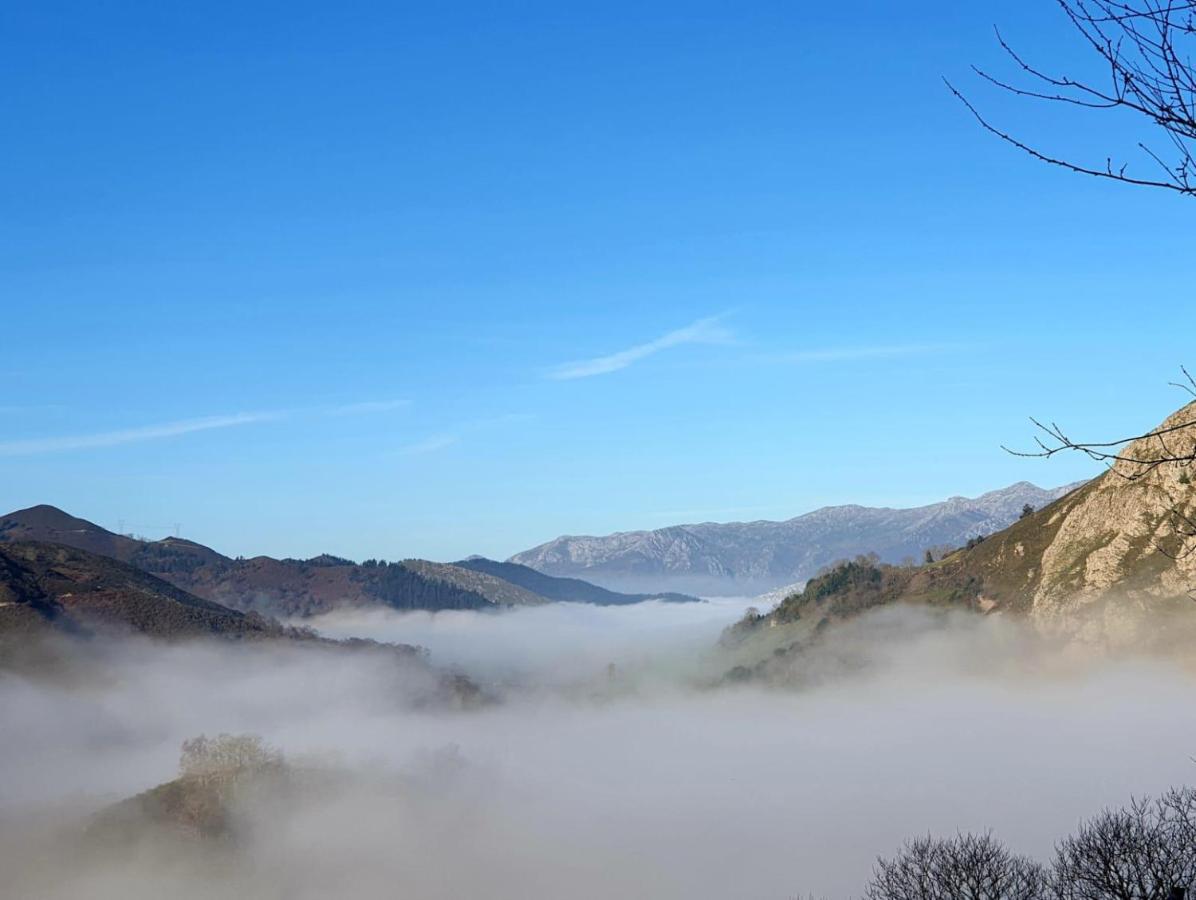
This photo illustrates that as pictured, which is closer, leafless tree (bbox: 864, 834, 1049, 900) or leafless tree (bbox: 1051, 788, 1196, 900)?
leafless tree (bbox: 1051, 788, 1196, 900)

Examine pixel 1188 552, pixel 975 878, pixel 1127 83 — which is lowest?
pixel 975 878

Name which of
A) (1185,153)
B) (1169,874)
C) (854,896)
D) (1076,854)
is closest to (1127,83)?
(1185,153)

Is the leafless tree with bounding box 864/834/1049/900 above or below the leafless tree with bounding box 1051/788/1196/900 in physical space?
below

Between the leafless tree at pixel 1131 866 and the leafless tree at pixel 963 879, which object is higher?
the leafless tree at pixel 1131 866

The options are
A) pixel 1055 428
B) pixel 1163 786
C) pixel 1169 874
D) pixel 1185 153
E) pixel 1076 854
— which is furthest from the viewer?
pixel 1163 786

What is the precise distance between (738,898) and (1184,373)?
205 m

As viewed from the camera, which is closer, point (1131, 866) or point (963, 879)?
point (1131, 866)

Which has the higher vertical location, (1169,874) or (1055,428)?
(1055,428)

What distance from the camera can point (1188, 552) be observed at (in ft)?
40.9

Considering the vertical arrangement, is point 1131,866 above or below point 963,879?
above

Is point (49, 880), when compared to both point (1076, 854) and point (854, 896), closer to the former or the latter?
point (854, 896)

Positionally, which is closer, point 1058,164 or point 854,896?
point 1058,164

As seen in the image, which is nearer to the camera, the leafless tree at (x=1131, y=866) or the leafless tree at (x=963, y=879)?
the leafless tree at (x=1131, y=866)

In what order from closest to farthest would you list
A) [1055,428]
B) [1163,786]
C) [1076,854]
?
1. [1055,428]
2. [1076,854]
3. [1163,786]
